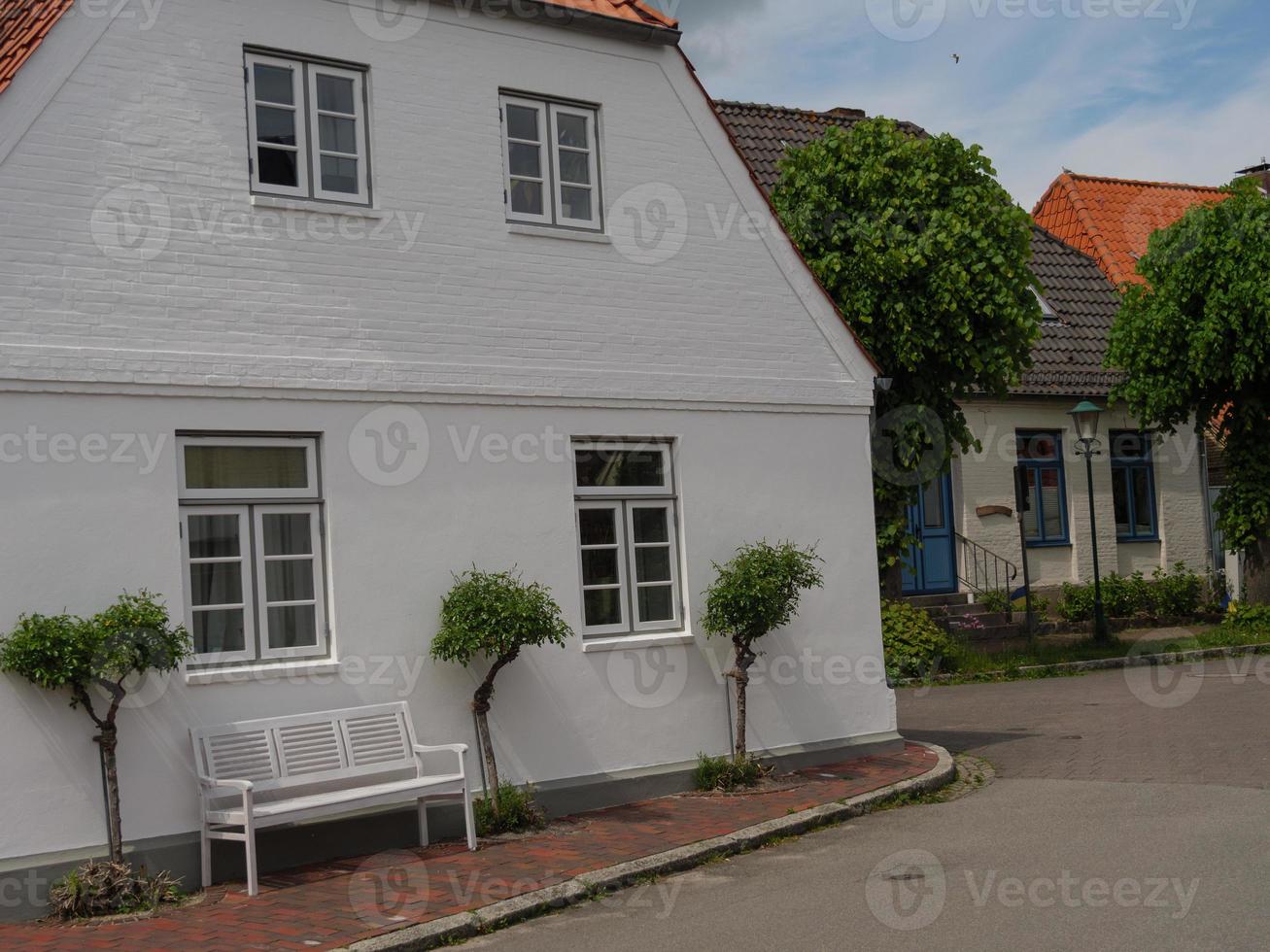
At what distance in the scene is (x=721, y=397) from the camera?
1279 cm

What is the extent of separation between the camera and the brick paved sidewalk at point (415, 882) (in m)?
8.07

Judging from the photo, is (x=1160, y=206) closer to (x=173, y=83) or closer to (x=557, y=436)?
(x=557, y=436)

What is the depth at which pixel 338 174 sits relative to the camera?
10938mm

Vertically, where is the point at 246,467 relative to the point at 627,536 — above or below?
above

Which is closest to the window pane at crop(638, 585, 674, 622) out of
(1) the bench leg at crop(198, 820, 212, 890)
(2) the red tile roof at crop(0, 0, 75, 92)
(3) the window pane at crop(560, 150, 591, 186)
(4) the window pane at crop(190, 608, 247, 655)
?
(3) the window pane at crop(560, 150, 591, 186)

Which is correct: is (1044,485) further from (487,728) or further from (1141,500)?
(487,728)

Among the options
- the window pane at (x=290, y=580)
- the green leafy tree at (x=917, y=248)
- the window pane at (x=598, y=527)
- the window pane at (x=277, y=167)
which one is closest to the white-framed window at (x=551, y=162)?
the window pane at (x=277, y=167)

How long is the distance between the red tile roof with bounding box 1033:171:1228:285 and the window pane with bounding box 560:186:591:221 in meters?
20.2

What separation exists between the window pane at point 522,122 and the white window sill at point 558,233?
2.38 feet

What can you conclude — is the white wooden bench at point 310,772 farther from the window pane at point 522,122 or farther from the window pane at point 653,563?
the window pane at point 522,122

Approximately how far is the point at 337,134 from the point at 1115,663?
15.2 metres

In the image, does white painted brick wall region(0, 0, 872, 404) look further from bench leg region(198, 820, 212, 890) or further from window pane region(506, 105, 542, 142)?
bench leg region(198, 820, 212, 890)

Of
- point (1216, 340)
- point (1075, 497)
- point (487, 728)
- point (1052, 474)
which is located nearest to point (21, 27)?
point (487, 728)

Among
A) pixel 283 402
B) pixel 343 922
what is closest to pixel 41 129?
pixel 283 402
